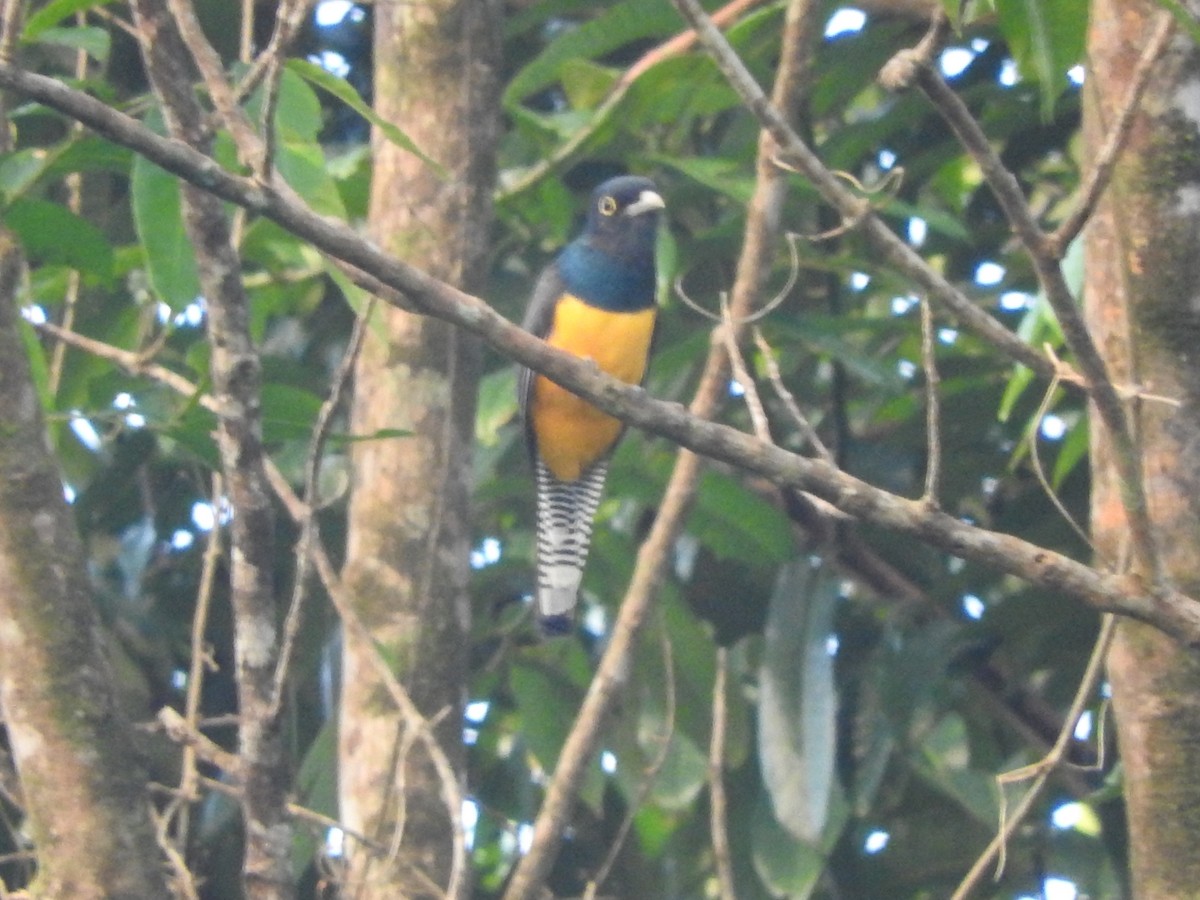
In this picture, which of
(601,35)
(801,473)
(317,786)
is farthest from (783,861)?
(601,35)

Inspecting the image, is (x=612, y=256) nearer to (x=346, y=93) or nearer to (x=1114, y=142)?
(x=346, y=93)

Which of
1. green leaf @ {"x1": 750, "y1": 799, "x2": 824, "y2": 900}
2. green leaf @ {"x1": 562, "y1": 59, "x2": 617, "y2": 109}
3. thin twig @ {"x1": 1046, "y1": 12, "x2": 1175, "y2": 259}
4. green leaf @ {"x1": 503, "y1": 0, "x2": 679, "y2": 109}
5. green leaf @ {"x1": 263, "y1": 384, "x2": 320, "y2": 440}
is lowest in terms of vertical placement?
green leaf @ {"x1": 750, "y1": 799, "x2": 824, "y2": 900}

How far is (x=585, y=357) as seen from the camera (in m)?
4.55

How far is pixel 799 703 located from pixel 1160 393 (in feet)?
4.58

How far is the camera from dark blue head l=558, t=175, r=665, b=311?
15.6 ft

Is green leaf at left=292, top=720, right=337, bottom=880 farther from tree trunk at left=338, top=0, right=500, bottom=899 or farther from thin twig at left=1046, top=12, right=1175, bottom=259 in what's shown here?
thin twig at left=1046, top=12, right=1175, bottom=259

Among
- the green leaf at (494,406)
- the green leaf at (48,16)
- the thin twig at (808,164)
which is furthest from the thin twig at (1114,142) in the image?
the green leaf at (494,406)

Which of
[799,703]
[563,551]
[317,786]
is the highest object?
[563,551]

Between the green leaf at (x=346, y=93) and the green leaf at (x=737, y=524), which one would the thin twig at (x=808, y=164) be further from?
the green leaf at (x=737, y=524)

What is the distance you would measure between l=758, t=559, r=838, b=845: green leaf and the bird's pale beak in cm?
94

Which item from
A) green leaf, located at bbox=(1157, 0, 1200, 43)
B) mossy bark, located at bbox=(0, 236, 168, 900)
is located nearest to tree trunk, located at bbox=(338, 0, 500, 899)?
mossy bark, located at bbox=(0, 236, 168, 900)

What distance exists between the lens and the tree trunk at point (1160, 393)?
2.87m

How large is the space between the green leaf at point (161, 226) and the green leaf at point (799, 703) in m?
1.78

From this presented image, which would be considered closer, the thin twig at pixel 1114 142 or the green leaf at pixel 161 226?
the thin twig at pixel 1114 142
